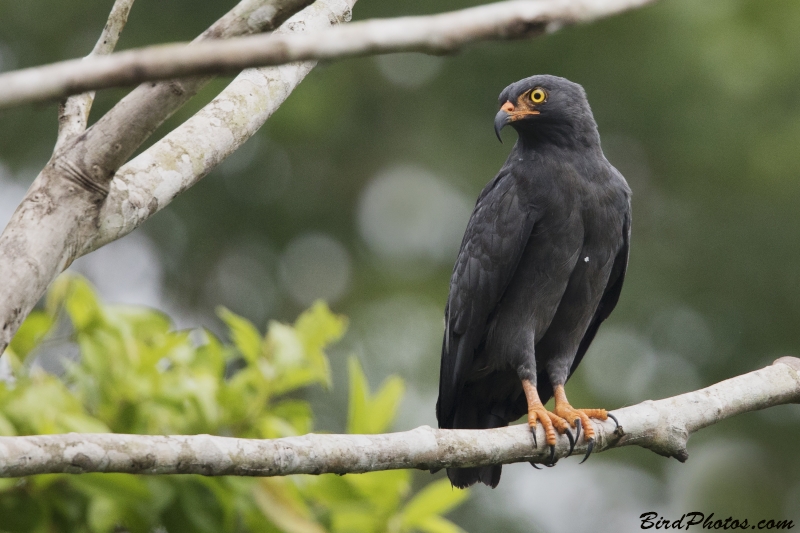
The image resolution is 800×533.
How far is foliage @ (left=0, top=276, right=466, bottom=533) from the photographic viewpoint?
3.60 metres

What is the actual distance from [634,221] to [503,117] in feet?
27.9

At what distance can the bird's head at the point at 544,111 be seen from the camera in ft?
16.2

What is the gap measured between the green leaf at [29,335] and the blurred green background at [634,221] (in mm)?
7662

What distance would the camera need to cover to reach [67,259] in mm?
2803

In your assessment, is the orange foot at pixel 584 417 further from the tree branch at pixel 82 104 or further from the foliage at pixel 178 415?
the tree branch at pixel 82 104

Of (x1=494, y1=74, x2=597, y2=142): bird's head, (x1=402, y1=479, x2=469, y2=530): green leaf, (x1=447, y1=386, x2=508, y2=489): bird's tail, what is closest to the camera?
(x1=402, y1=479, x2=469, y2=530): green leaf

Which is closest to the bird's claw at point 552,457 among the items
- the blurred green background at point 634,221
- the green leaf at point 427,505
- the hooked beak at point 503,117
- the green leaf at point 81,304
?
the green leaf at point 427,505

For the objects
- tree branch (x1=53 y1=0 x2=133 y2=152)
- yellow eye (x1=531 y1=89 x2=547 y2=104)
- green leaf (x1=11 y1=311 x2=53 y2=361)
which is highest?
yellow eye (x1=531 y1=89 x2=547 y2=104)

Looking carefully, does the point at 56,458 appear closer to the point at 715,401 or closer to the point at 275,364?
the point at 275,364

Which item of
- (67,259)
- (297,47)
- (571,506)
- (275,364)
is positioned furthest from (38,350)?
(571,506)

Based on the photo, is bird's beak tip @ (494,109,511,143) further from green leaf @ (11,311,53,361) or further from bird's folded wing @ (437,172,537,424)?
green leaf @ (11,311,53,361)

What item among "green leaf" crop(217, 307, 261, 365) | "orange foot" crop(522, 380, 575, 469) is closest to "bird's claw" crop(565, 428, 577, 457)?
"orange foot" crop(522, 380, 575, 469)

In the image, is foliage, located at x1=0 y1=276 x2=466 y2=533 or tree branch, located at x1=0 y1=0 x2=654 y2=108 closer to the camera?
tree branch, located at x1=0 y1=0 x2=654 y2=108

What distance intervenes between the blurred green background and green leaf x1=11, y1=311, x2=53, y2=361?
25.1ft
